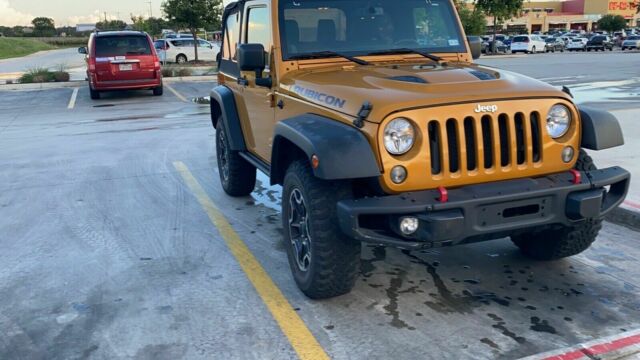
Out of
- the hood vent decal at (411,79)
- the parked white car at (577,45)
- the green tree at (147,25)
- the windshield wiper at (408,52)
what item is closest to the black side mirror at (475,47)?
the windshield wiper at (408,52)

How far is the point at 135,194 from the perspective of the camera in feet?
21.3

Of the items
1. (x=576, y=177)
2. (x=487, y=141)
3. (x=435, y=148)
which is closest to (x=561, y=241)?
(x=576, y=177)

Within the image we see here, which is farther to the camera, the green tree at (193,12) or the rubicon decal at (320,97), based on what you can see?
the green tree at (193,12)

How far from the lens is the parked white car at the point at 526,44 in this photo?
45656 mm

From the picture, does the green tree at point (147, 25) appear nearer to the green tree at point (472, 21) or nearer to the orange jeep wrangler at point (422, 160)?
the green tree at point (472, 21)

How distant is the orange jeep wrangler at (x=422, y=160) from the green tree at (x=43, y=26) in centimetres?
12384

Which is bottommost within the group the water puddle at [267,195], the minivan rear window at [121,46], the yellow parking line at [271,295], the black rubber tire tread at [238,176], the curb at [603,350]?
the curb at [603,350]

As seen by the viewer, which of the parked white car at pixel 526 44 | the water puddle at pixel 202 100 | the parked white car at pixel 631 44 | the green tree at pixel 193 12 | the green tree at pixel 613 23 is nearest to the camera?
Result: the water puddle at pixel 202 100

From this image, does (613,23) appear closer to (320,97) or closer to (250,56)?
(250,56)

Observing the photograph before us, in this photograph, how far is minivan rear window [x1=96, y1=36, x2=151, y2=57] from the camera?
15.3 metres

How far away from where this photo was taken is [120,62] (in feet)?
50.3

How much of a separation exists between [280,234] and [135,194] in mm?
2189

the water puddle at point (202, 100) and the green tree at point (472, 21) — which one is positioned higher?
the green tree at point (472, 21)

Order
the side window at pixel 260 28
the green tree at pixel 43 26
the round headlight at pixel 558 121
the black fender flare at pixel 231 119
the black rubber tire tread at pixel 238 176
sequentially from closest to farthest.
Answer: the round headlight at pixel 558 121 < the side window at pixel 260 28 < the black fender flare at pixel 231 119 < the black rubber tire tread at pixel 238 176 < the green tree at pixel 43 26
